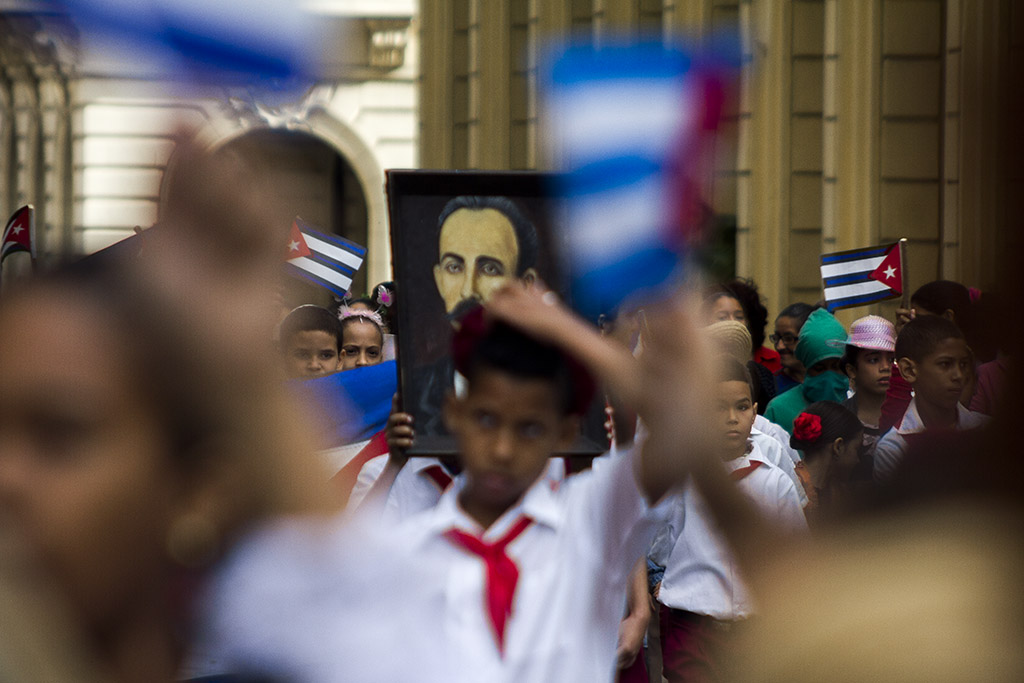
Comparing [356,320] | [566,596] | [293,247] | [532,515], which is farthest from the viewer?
[356,320]

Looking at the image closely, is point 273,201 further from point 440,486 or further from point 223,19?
point 440,486

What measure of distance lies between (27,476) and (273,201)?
0.68ft

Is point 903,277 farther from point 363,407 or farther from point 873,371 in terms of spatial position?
point 363,407

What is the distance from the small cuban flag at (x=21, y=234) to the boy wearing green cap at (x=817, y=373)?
6.06m

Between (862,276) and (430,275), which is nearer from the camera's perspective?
(430,275)

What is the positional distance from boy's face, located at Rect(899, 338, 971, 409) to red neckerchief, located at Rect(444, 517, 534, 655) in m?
3.23

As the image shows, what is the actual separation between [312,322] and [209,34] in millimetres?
5482

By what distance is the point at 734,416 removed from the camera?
17.1ft

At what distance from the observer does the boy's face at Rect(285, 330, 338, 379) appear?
6070 millimetres

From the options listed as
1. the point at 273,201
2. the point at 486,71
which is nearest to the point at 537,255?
the point at 273,201

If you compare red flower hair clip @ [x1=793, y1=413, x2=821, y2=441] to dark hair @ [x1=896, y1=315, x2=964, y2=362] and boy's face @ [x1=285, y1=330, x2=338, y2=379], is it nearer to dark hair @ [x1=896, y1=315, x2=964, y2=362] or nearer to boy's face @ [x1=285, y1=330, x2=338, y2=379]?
dark hair @ [x1=896, y1=315, x2=964, y2=362]

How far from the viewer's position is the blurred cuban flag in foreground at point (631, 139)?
1.41 meters

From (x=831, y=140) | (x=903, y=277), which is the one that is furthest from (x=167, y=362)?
(x=831, y=140)

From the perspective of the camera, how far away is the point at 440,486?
3.95 metres
